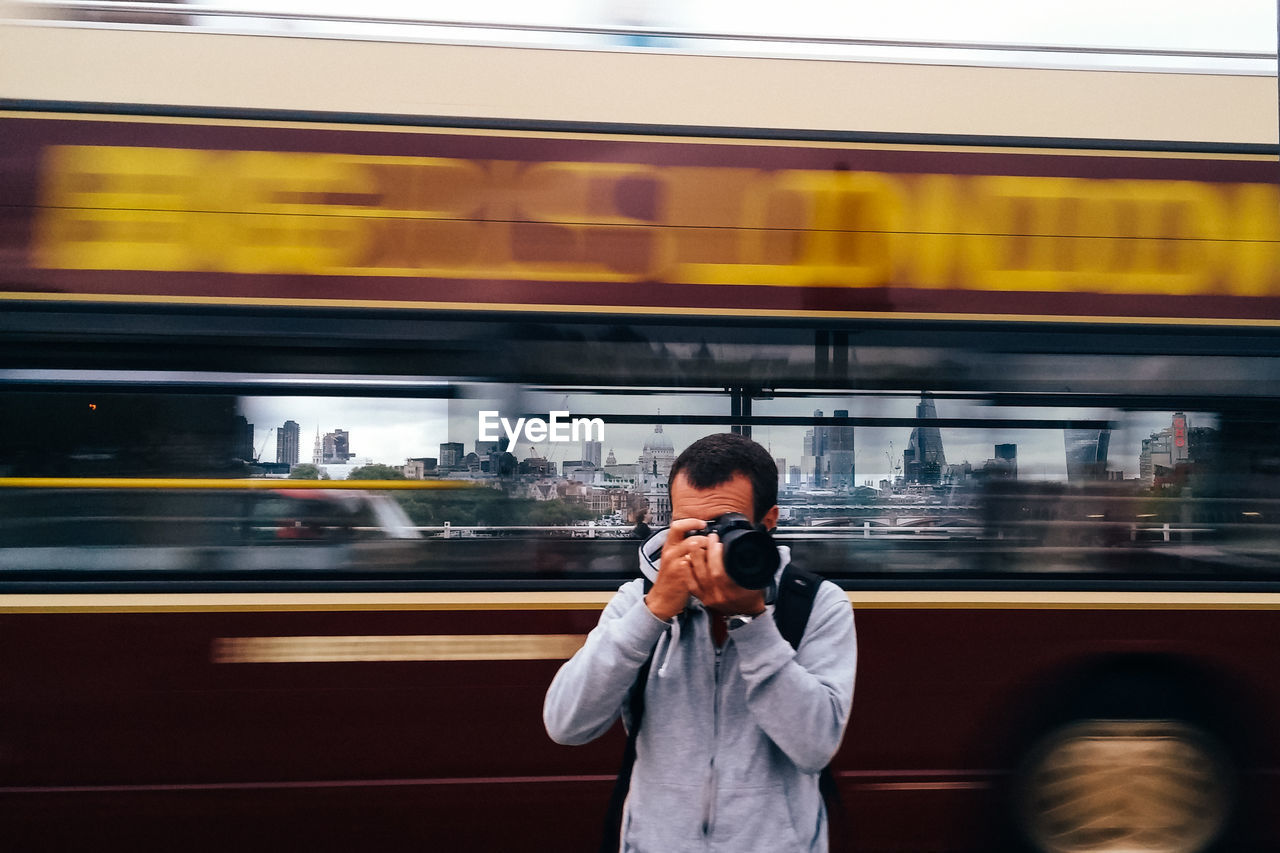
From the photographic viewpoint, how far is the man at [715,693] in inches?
49.8

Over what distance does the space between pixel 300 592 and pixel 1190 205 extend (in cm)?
341

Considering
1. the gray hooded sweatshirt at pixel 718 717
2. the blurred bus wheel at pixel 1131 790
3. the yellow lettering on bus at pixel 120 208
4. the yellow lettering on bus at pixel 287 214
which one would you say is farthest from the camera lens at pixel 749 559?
the blurred bus wheel at pixel 1131 790

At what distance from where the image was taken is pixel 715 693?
137cm

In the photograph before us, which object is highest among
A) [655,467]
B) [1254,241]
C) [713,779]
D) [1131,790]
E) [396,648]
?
[1254,241]

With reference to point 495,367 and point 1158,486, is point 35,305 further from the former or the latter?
point 1158,486

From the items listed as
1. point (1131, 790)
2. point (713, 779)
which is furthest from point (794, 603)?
point (1131, 790)

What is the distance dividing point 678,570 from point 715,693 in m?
0.26

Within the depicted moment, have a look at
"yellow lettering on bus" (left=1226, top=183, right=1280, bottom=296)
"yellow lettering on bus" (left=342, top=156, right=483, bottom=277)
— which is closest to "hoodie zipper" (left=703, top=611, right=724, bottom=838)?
"yellow lettering on bus" (left=342, top=156, right=483, bottom=277)

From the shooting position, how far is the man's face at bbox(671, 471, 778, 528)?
134 cm

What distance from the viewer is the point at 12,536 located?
2.83 meters

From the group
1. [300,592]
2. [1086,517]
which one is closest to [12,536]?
[300,592]

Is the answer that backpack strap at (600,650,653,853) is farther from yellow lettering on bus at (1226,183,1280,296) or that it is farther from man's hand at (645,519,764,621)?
yellow lettering on bus at (1226,183,1280,296)

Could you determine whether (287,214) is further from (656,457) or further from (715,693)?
(715,693)

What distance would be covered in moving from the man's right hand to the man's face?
0.06 meters
